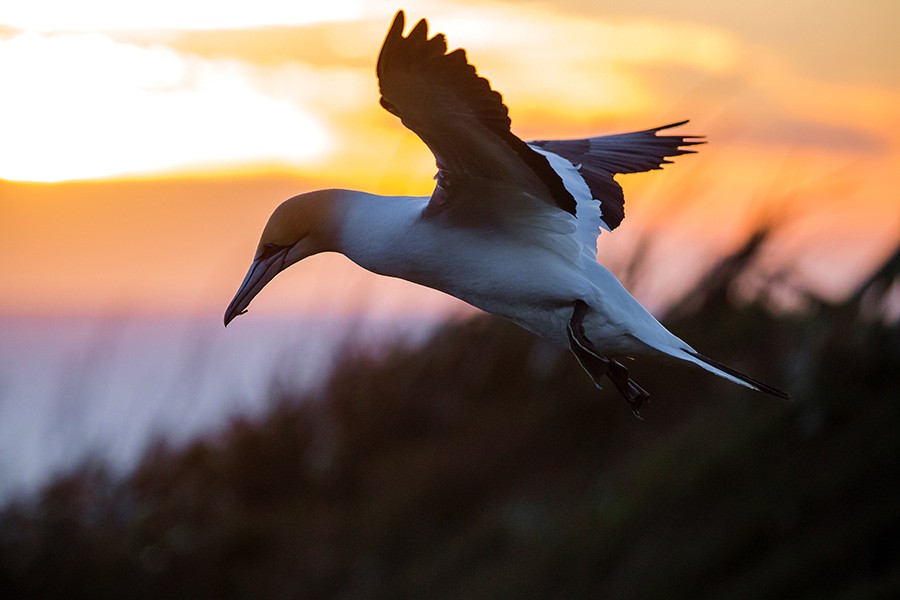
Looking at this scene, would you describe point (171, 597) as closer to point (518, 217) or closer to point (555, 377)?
point (555, 377)

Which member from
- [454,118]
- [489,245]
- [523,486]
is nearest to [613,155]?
[489,245]

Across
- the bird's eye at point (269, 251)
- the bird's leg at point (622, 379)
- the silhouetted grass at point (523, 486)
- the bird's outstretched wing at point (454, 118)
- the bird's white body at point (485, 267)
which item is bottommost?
the silhouetted grass at point (523, 486)

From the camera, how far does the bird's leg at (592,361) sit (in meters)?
4.19

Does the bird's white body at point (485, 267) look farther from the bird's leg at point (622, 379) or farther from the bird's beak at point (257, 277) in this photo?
the bird's beak at point (257, 277)

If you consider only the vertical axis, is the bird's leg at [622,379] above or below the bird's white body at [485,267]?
below

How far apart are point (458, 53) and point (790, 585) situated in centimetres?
562

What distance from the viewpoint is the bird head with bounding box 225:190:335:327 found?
446 cm

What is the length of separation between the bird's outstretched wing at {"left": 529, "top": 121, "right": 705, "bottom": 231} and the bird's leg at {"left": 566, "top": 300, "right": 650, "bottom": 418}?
905 mm

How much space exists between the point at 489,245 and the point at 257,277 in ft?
2.92

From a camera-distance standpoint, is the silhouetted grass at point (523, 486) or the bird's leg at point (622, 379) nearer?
the bird's leg at point (622, 379)

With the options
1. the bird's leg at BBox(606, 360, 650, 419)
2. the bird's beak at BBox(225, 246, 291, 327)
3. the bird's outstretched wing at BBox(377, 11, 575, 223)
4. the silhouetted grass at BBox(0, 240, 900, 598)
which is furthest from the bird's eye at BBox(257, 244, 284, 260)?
the silhouetted grass at BBox(0, 240, 900, 598)

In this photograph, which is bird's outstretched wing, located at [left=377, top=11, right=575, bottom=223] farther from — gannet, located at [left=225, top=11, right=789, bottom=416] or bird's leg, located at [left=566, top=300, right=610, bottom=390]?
bird's leg, located at [left=566, top=300, right=610, bottom=390]

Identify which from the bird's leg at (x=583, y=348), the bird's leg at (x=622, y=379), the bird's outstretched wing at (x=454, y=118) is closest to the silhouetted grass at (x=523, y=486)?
the bird's leg at (x=622, y=379)

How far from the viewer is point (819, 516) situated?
335 inches
